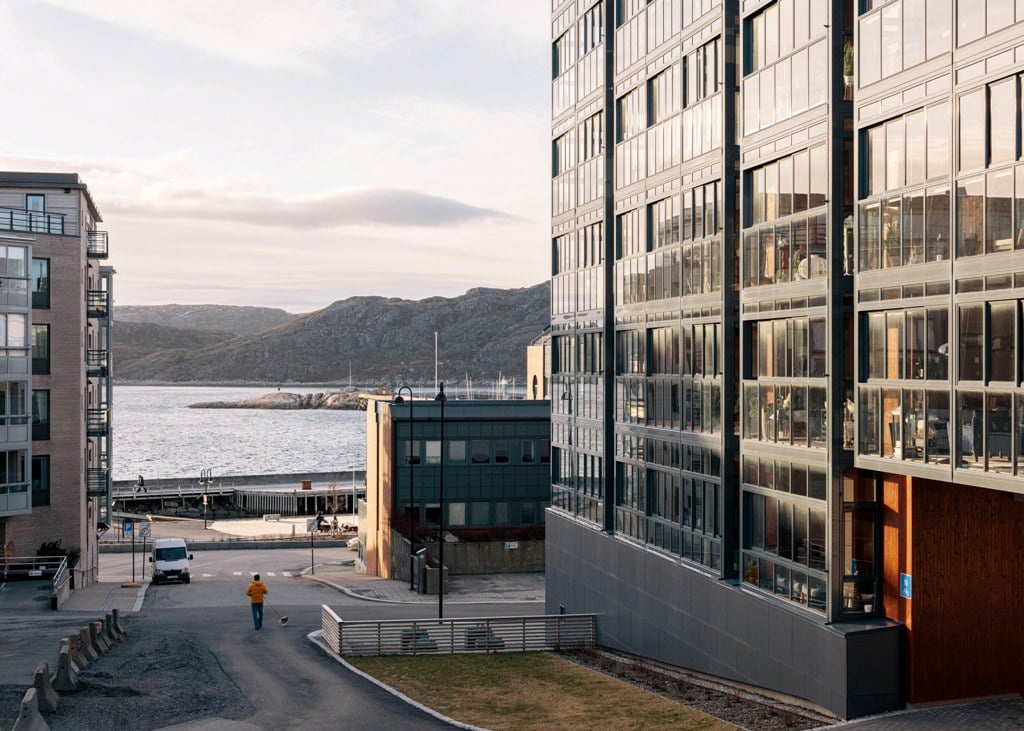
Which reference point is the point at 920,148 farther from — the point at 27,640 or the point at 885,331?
the point at 27,640

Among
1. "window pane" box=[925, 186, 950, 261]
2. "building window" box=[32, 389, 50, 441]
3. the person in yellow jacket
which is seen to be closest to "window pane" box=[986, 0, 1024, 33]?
"window pane" box=[925, 186, 950, 261]

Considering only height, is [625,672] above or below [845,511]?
below

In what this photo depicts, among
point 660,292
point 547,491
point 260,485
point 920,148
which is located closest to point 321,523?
point 547,491

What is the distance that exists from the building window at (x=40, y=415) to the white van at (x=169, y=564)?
8.33m

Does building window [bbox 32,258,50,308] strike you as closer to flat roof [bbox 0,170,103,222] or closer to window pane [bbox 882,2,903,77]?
flat roof [bbox 0,170,103,222]

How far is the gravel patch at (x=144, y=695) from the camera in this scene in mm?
21578

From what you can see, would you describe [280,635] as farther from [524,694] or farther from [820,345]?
[820,345]

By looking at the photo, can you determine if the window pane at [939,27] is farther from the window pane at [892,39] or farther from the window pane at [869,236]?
the window pane at [869,236]

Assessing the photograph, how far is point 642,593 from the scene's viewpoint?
3303 cm

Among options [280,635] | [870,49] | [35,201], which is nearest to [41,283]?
[35,201]

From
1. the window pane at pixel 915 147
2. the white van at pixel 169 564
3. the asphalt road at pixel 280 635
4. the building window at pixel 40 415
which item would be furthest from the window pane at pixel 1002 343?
the white van at pixel 169 564

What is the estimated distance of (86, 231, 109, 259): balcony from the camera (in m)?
56.2

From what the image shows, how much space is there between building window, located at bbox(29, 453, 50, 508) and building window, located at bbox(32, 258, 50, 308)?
6855mm

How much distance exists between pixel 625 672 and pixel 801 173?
1374 cm
